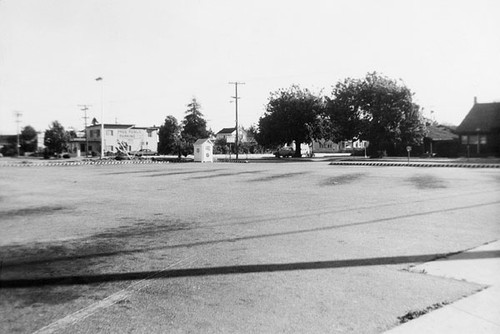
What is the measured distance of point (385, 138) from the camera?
49.8 meters

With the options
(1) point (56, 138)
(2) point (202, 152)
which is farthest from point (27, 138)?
(2) point (202, 152)

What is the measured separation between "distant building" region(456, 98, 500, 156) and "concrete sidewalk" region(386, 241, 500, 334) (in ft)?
147

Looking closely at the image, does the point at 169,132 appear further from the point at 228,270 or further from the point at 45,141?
the point at 228,270

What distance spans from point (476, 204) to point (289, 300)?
9.21m

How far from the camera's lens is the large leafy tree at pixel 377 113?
161ft

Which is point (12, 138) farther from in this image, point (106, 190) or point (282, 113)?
point (106, 190)

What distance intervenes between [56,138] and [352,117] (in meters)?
50.7

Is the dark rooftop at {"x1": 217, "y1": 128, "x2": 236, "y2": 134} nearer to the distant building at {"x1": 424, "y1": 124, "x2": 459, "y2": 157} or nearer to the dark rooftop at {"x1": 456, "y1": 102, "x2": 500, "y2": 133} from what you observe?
the distant building at {"x1": 424, "y1": 124, "x2": 459, "y2": 157}

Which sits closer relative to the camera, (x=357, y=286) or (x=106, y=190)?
(x=357, y=286)

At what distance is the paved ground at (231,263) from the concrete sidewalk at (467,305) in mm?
170

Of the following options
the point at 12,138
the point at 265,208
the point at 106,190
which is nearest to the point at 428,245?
the point at 265,208

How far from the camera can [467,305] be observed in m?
4.14

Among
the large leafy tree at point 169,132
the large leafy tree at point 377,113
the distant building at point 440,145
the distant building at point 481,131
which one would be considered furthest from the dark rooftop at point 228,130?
the distant building at point 481,131

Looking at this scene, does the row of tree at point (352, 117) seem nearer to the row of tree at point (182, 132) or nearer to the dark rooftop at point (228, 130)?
the row of tree at point (182, 132)
